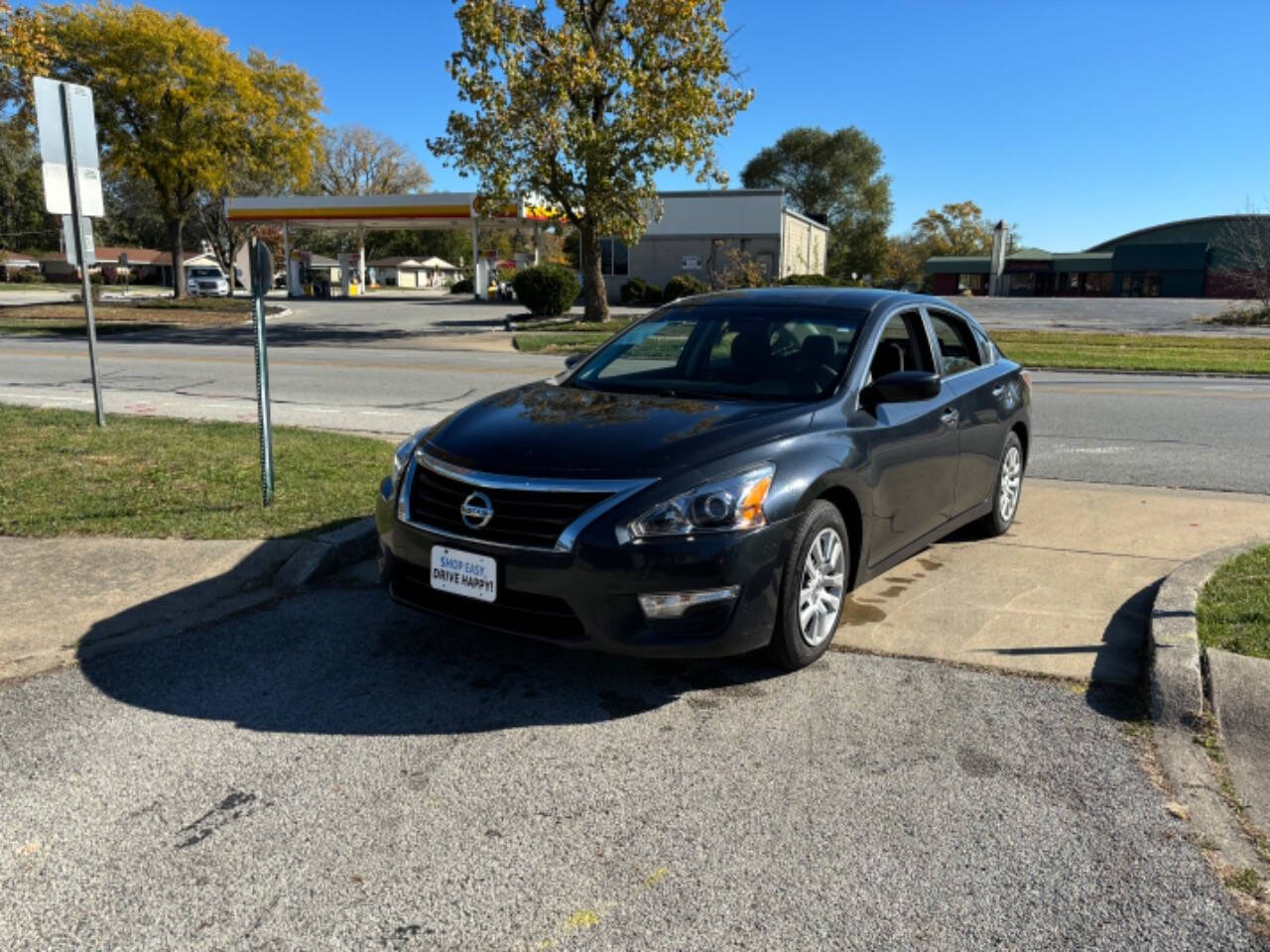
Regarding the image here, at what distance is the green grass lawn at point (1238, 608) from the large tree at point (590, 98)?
21201 mm

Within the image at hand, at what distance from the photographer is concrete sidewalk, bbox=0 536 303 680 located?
437cm

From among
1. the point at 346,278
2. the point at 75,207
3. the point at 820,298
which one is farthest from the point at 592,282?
the point at 346,278

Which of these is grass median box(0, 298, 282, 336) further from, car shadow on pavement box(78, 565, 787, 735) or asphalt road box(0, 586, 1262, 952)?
asphalt road box(0, 586, 1262, 952)

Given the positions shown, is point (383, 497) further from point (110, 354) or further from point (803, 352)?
point (110, 354)

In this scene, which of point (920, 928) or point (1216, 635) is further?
point (1216, 635)

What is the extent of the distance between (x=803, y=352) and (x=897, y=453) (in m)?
0.69

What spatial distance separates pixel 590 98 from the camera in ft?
83.5

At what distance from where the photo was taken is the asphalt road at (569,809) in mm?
2547

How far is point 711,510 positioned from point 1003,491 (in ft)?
11.0

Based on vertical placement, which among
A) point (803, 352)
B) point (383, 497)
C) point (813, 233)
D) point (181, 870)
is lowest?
point (181, 870)

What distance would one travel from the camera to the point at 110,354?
66.6 feet

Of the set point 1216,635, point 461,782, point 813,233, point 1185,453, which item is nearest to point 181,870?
point 461,782

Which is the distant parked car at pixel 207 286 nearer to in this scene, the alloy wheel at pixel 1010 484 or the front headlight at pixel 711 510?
the alloy wheel at pixel 1010 484

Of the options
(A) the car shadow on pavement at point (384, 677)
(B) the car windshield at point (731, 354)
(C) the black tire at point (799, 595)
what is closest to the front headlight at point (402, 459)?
(A) the car shadow on pavement at point (384, 677)
